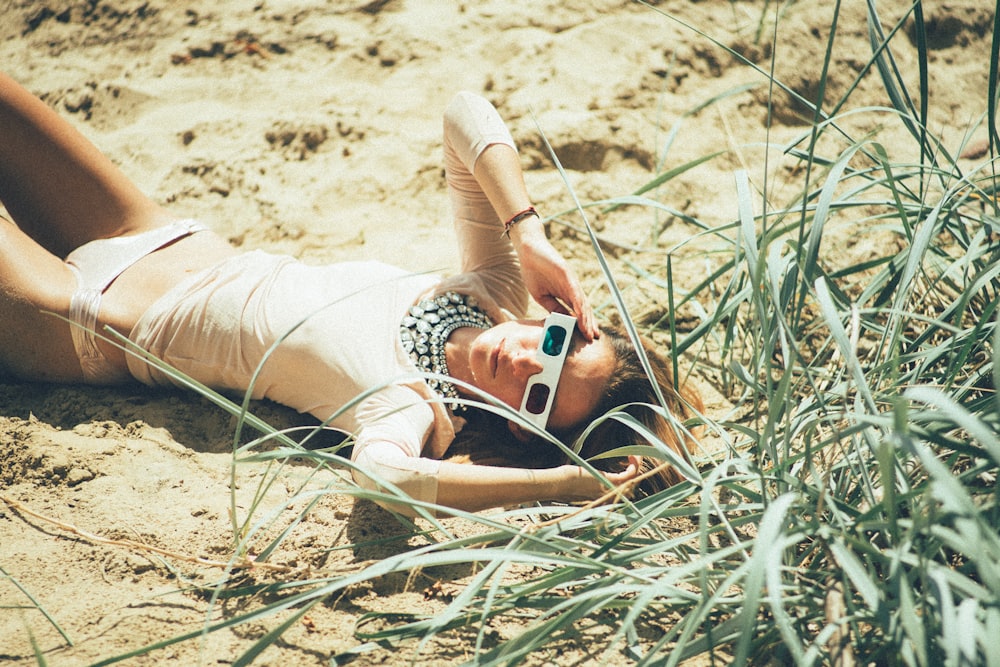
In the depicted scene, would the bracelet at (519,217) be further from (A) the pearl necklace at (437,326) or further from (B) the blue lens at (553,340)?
(B) the blue lens at (553,340)

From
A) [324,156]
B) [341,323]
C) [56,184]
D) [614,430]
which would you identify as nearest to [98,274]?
[56,184]

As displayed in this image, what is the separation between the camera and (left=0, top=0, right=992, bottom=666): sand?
1315 millimetres

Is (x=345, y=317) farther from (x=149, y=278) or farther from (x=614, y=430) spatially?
(x=614, y=430)

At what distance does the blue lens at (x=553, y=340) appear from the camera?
1546 millimetres

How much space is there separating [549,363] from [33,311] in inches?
45.6

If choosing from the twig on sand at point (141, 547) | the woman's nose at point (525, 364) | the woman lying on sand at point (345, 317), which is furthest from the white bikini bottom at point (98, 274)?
the woman's nose at point (525, 364)

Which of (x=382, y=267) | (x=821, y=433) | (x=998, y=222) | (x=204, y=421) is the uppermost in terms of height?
(x=998, y=222)

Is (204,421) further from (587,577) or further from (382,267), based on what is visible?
(587,577)

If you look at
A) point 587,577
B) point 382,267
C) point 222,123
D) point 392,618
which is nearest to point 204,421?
point 382,267

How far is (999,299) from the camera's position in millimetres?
1207

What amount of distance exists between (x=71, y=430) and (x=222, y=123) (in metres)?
1.27

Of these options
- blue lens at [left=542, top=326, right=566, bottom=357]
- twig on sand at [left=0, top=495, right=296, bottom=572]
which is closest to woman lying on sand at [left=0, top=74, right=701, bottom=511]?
blue lens at [left=542, top=326, right=566, bottom=357]

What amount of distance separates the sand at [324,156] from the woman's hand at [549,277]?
26 cm

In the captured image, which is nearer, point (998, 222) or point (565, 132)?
point (998, 222)
